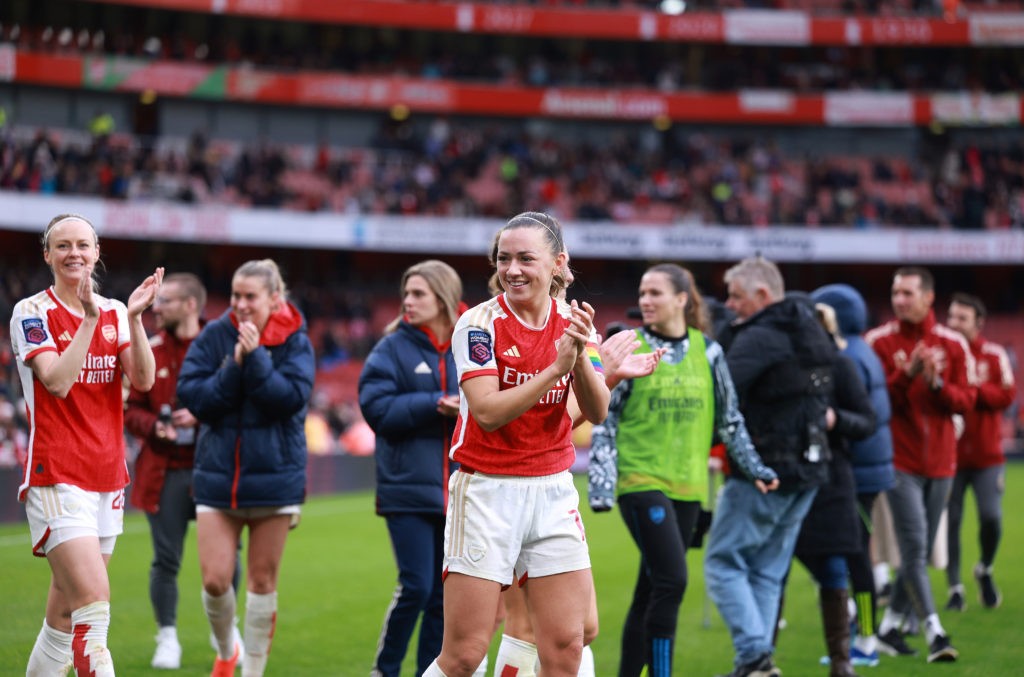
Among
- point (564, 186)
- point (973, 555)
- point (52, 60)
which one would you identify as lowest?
point (973, 555)

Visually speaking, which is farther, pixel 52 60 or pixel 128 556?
pixel 52 60

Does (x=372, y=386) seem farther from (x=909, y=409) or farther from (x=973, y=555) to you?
(x=973, y=555)

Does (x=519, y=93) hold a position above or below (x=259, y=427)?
above

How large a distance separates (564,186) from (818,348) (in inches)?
1297

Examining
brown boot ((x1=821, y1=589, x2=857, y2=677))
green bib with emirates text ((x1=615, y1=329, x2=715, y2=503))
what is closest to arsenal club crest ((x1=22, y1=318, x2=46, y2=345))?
green bib with emirates text ((x1=615, y1=329, x2=715, y2=503))

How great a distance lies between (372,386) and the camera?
6.64m

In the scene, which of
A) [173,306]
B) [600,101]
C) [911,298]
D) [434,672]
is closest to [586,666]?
[434,672]

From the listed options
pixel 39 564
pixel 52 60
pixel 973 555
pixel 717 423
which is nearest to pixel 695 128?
pixel 52 60

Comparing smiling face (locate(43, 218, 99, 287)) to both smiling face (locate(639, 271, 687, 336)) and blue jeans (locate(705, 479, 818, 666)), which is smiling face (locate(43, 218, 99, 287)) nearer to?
smiling face (locate(639, 271, 687, 336))

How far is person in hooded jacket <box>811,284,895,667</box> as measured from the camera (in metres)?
7.93

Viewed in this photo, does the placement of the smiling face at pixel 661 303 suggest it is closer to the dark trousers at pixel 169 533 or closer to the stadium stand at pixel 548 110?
the dark trousers at pixel 169 533

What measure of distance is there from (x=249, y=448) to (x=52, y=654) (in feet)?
5.17

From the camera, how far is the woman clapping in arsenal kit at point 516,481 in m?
4.62

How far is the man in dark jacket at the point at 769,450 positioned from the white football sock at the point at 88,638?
3449 millimetres
